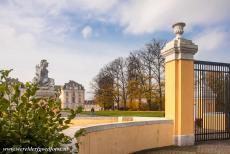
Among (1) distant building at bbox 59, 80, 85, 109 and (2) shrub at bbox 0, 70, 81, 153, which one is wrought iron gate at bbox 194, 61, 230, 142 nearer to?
(2) shrub at bbox 0, 70, 81, 153

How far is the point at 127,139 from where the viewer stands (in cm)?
848

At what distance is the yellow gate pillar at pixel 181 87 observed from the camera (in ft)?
33.3

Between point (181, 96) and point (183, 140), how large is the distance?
143 cm

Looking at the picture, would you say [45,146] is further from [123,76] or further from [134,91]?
[123,76]

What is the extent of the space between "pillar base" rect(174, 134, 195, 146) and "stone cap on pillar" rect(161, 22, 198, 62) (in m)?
2.60

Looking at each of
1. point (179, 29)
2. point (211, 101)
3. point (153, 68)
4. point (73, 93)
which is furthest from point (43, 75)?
point (73, 93)

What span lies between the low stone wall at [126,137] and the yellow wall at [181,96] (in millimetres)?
355

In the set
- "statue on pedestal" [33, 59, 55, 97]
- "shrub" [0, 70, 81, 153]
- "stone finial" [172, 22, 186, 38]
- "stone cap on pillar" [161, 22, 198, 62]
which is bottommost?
"shrub" [0, 70, 81, 153]

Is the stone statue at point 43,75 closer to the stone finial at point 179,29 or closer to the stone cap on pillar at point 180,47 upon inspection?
the stone cap on pillar at point 180,47

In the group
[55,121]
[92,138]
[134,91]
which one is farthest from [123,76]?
[55,121]

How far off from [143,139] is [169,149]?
88 centimetres

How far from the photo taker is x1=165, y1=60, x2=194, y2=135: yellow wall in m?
10.2

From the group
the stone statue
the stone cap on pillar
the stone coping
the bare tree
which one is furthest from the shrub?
the bare tree

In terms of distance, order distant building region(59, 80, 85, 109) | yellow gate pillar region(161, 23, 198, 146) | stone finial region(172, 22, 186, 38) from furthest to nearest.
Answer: distant building region(59, 80, 85, 109)
stone finial region(172, 22, 186, 38)
yellow gate pillar region(161, 23, 198, 146)
